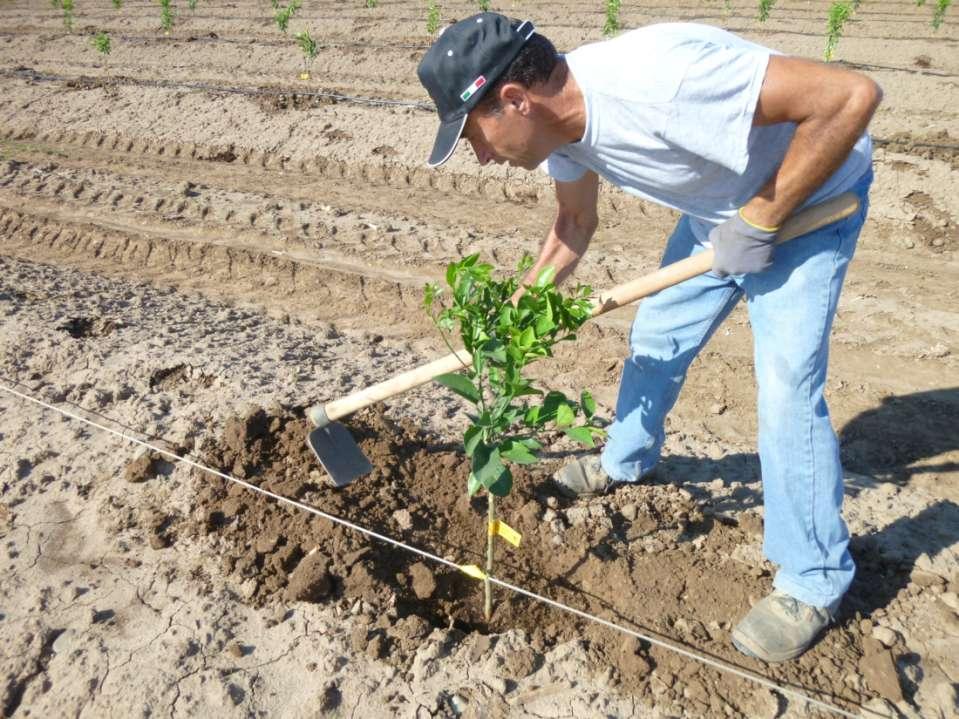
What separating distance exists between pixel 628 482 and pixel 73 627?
7.23 ft

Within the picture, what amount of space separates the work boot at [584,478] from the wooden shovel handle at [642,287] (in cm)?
99

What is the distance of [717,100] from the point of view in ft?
6.39

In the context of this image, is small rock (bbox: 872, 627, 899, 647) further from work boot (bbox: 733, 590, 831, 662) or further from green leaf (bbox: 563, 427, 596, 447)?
green leaf (bbox: 563, 427, 596, 447)

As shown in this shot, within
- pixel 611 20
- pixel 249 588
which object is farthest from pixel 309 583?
pixel 611 20

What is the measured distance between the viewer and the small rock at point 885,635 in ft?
8.86

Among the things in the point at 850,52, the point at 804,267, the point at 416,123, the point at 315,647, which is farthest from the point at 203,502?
the point at 850,52

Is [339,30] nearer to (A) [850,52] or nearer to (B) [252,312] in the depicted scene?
(A) [850,52]

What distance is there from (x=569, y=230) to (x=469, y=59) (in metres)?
0.94

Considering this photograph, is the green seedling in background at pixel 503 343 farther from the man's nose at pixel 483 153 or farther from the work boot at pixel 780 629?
the work boot at pixel 780 629

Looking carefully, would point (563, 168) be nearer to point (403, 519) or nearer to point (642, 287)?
point (642, 287)

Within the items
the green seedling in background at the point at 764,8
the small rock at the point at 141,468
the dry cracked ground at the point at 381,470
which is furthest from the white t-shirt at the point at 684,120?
the green seedling in background at the point at 764,8

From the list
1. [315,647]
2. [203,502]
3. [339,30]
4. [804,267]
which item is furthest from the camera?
[339,30]

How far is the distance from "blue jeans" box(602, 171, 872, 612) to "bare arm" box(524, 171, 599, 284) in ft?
1.15

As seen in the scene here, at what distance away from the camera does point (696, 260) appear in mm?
2480
